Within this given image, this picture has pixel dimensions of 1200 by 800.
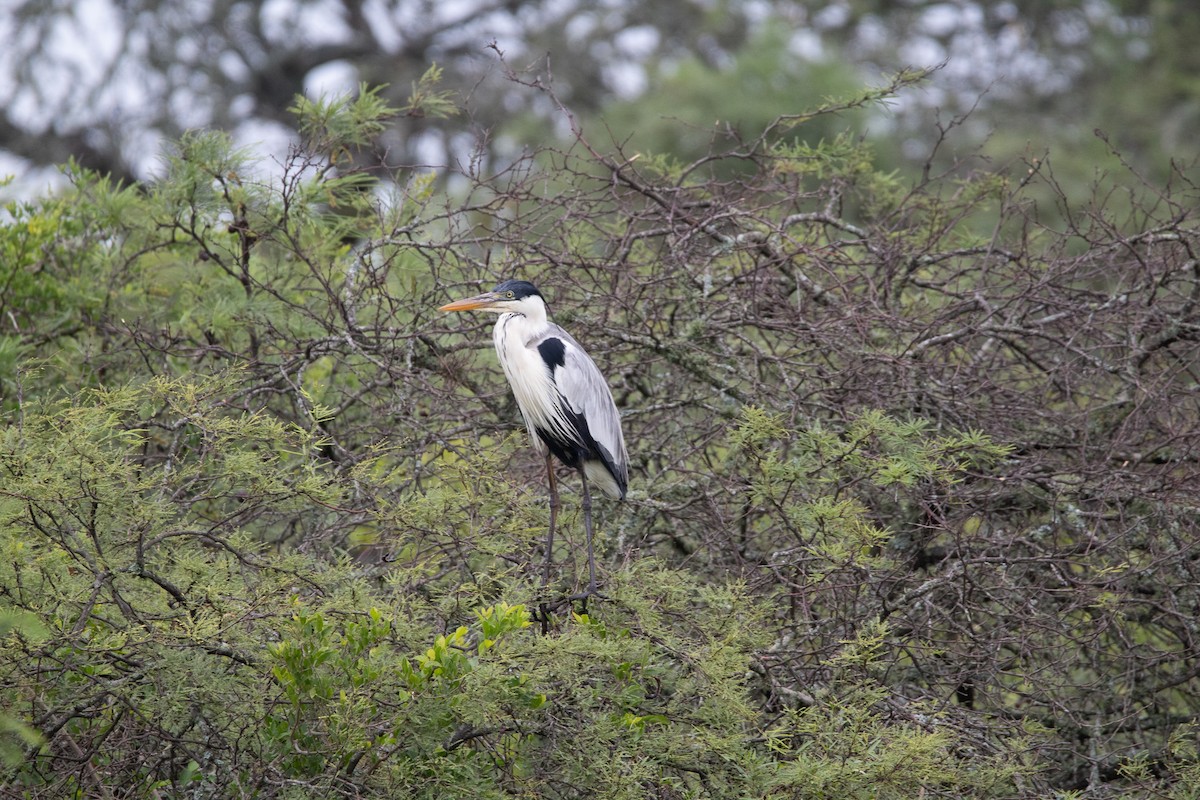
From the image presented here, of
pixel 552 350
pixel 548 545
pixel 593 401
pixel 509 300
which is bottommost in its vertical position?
pixel 548 545

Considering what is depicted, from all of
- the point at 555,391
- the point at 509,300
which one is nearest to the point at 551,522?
the point at 555,391

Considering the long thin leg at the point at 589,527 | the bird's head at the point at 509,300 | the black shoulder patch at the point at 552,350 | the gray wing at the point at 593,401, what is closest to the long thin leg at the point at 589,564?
the long thin leg at the point at 589,527

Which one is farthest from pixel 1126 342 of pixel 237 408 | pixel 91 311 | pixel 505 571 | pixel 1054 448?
pixel 91 311

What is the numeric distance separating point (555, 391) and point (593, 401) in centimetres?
14

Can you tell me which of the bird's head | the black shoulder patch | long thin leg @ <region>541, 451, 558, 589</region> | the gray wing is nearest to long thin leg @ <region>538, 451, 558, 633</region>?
long thin leg @ <region>541, 451, 558, 589</region>

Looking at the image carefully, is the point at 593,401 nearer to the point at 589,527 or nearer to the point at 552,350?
the point at 552,350

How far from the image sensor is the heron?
4336mm

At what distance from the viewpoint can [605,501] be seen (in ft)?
15.0

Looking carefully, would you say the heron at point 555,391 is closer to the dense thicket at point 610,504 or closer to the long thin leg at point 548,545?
the long thin leg at point 548,545

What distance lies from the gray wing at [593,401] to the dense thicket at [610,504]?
161mm

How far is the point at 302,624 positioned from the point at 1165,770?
258 centimetres

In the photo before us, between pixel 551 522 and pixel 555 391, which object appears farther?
pixel 555 391

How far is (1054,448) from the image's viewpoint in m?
4.41

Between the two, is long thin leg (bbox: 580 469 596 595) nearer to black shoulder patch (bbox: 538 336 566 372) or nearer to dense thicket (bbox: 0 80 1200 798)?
dense thicket (bbox: 0 80 1200 798)
